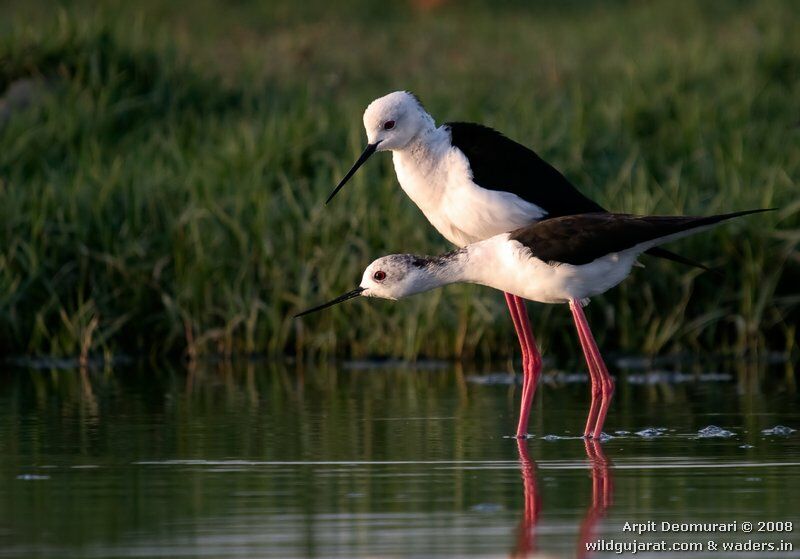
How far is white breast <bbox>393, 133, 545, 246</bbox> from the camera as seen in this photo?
736 cm

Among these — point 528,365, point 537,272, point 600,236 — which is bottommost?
point 528,365

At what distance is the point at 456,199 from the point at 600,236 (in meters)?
0.81

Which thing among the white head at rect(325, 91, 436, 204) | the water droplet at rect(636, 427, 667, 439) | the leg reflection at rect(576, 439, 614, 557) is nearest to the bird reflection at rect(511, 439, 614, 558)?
the leg reflection at rect(576, 439, 614, 557)

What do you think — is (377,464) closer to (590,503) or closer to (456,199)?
(590,503)

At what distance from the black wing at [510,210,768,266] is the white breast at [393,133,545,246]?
18.5 inches

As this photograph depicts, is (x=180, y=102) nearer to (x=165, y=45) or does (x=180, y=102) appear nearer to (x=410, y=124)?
(x=165, y=45)

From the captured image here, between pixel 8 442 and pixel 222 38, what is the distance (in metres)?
14.1

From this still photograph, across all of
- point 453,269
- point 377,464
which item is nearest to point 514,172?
point 453,269

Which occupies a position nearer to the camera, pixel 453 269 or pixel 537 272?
pixel 537 272

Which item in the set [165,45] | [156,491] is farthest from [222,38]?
[156,491]

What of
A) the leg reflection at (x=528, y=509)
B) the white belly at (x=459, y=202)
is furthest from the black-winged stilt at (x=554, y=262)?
the leg reflection at (x=528, y=509)

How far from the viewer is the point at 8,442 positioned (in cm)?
676

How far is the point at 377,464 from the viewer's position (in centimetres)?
614

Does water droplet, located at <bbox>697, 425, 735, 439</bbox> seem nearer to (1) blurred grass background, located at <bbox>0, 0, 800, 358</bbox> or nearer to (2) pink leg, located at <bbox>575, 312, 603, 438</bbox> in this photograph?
(2) pink leg, located at <bbox>575, 312, 603, 438</bbox>
